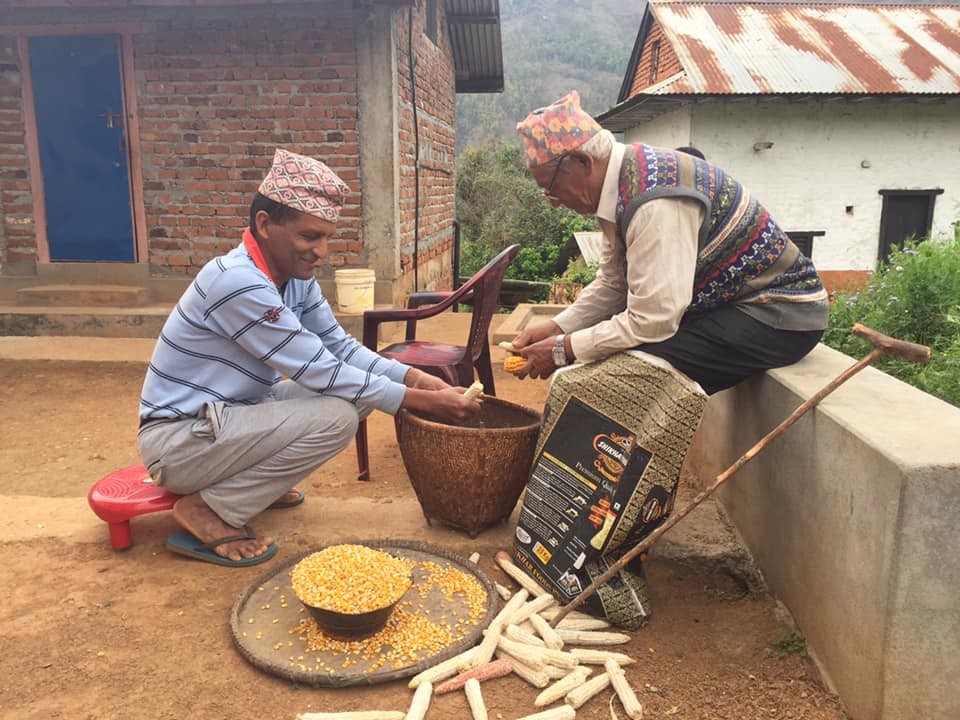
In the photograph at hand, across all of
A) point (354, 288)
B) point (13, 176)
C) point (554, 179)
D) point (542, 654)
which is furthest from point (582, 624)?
point (13, 176)

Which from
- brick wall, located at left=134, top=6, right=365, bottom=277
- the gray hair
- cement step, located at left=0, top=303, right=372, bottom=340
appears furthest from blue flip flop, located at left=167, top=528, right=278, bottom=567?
brick wall, located at left=134, top=6, right=365, bottom=277

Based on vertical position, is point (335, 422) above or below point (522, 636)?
above

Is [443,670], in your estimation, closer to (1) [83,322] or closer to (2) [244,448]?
(2) [244,448]

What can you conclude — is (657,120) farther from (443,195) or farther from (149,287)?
(149,287)

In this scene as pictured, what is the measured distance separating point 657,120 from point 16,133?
11451 mm

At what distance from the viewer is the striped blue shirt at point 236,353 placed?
2.86 metres

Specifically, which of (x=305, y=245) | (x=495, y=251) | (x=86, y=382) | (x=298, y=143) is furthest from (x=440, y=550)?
(x=495, y=251)

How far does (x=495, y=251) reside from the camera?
59.5 ft

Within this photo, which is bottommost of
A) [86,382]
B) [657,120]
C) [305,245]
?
[86,382]

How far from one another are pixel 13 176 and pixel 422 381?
6.58 meters

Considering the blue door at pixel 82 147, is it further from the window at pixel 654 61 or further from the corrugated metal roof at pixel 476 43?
the window at pixel 654 61

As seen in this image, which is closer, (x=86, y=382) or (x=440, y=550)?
(x=440, y=550)

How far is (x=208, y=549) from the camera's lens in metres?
3.04

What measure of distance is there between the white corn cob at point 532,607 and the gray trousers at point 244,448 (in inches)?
38.0
